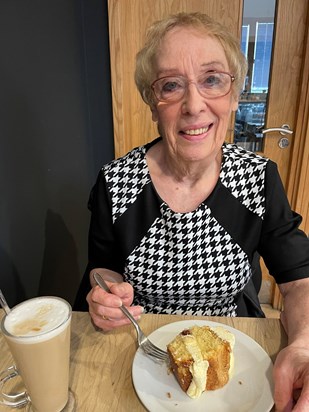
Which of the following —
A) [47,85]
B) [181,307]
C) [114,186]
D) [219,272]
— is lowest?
[181,307]

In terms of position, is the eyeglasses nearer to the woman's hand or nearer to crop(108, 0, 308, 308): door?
the woman's hand

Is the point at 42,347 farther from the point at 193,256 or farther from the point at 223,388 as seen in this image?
the point at 193,256

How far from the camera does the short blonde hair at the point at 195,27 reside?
102 centimetres

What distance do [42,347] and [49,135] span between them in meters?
1.19

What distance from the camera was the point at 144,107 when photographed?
6.91 feet

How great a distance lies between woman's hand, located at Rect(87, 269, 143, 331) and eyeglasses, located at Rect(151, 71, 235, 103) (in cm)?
58

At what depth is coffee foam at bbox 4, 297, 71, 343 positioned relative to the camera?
1.88ft

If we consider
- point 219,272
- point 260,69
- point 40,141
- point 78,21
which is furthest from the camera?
point 260,69

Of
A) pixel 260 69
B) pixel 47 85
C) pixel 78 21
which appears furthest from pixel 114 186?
pixel 260 69

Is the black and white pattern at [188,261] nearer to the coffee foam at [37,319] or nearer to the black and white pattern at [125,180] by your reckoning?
the black and white pattern at [125,180]

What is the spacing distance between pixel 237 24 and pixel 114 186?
137 centimetres

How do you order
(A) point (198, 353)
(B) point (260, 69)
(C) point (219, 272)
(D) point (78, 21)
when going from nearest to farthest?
(A) point (198, 353) < (C) point (219, 272) < (D) point (78, 21) < (B) point (260, 69)

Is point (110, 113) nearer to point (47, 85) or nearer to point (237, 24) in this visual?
point (47, 85)

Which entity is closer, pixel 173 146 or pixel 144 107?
pixel 173 146
